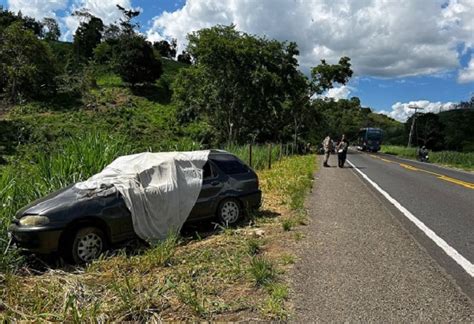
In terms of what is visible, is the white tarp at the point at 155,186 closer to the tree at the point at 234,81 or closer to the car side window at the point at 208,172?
the car side window at the point at 208,172

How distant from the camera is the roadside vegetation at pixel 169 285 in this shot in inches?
166

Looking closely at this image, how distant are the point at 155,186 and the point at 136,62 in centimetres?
6525

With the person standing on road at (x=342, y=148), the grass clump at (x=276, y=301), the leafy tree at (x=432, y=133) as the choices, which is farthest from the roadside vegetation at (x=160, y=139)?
the leafy tree at (x=432, y=133)

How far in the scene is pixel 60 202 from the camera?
6359 mm

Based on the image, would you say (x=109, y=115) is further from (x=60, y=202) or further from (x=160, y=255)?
(x=160, y=255)

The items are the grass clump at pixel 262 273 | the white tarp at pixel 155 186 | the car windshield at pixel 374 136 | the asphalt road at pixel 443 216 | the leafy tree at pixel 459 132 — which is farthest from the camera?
the leafy tree at pixel 459 132

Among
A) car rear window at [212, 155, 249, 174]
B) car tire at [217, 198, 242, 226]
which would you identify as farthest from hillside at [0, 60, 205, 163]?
car tire at [217, 198, 242, 226]

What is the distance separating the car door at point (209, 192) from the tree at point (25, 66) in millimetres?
32637

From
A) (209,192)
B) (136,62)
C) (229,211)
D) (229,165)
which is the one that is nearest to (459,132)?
(136,62)

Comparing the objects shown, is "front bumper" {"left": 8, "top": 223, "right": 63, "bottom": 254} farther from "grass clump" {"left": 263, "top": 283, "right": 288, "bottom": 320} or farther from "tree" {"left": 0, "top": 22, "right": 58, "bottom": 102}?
"tree" {"left": 0, "top": 22, "right": 58, "bottom": 102}

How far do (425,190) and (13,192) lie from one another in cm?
1142

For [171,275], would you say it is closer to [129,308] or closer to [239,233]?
[129,308]

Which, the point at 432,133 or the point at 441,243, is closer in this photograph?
the point at 441,243

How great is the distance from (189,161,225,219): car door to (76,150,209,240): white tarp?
152mm
